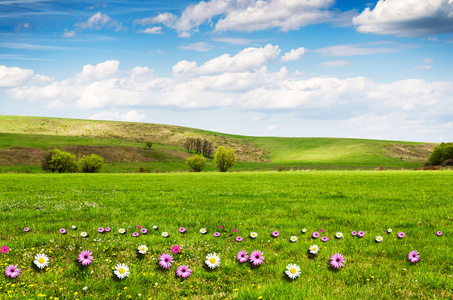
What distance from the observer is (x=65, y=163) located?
251ft

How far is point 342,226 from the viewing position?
10250 millimetres

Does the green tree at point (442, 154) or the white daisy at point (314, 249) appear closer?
the white daisy at point (314, 249)

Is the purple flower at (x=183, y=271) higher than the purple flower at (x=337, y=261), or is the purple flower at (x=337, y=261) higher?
the purple flower at (x=337, y=261)

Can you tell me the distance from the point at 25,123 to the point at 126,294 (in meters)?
200

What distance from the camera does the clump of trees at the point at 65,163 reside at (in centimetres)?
7534

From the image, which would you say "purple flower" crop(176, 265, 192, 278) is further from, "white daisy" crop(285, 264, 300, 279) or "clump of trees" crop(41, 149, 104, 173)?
"clump of trees" crop(41, 149, 104, 173)

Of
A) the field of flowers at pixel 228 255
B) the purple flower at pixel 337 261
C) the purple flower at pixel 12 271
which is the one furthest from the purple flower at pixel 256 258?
the purple flower at pixel 12 271

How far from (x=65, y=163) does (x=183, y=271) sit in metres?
80.3

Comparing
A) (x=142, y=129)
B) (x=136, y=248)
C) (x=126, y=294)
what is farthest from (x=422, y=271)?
(x=142, y=129)

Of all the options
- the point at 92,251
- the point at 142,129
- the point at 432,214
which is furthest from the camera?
the point at 142,129

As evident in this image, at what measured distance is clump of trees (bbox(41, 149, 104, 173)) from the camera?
75344 millimetres

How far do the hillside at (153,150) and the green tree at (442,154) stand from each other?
7.04m

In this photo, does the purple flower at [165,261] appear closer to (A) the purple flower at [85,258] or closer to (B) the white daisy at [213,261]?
(B) the white daisy at [213,261]

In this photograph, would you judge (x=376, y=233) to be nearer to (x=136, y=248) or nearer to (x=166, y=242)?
(x=166, y=242)
